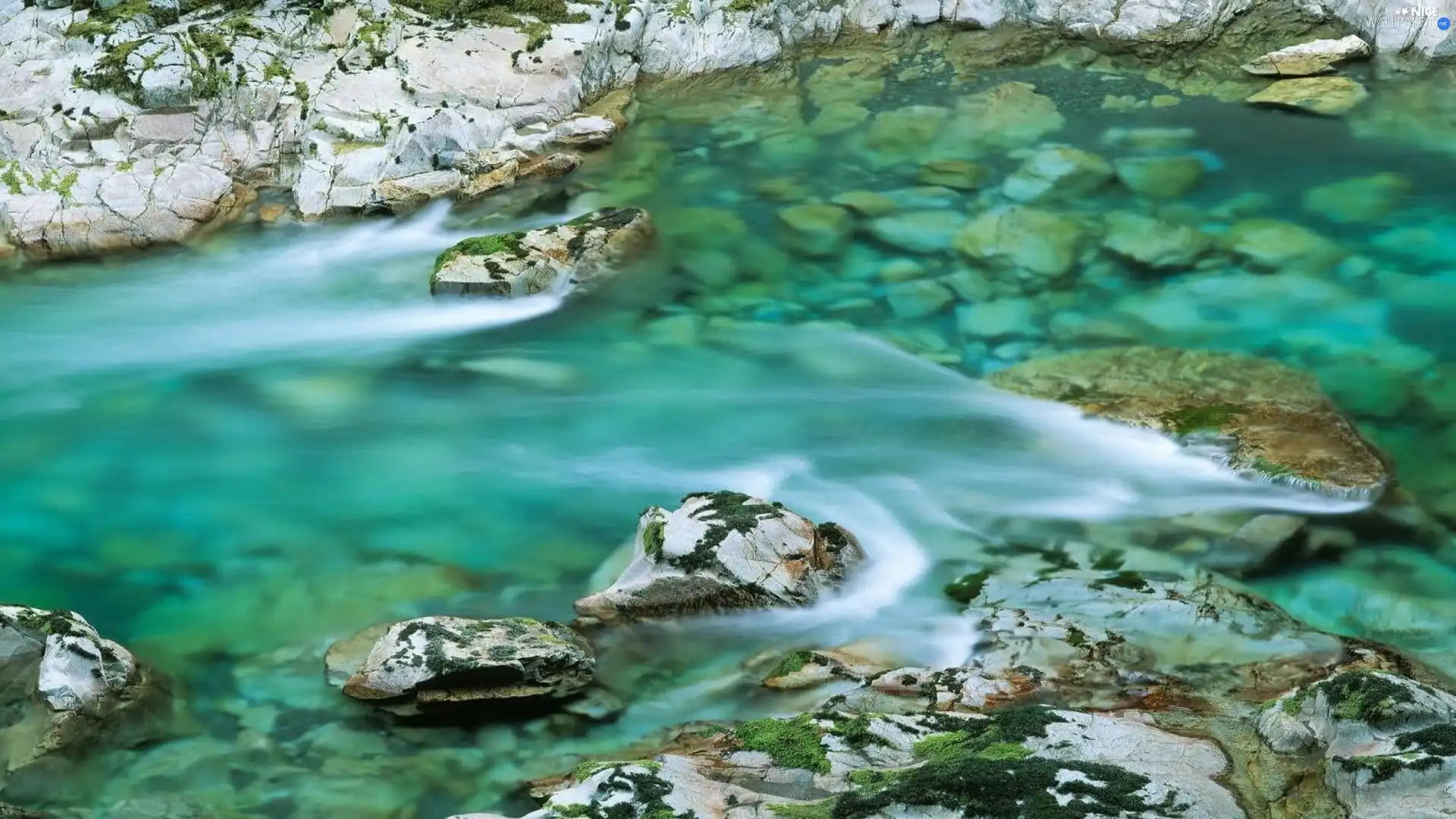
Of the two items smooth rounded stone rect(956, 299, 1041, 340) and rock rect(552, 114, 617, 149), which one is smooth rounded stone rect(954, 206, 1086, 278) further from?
rock rect(552, 114, 617, 149)

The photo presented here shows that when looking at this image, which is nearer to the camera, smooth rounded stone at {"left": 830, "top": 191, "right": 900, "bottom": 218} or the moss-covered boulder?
the moss-covered boulder

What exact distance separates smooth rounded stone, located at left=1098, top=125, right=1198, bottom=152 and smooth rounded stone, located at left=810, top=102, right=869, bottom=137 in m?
2.33

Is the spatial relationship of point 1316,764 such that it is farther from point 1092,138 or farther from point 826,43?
point 826,43

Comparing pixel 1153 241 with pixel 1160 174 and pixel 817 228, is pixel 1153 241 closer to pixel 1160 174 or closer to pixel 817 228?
pixel 1160 174

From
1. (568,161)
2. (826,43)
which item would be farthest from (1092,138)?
(568,161)

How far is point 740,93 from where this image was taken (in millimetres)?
13609

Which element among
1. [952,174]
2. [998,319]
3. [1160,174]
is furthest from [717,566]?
[1160,174]

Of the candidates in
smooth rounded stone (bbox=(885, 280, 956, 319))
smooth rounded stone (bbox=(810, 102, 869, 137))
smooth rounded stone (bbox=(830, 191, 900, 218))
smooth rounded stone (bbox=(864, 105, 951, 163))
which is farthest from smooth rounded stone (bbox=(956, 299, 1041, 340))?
smooth rounded stone (bbox=(810, 102, 869, 137))

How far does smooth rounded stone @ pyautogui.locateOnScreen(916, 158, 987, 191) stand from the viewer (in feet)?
38.0

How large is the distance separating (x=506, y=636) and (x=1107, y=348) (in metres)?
5.01

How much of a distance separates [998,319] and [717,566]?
4.07 meters

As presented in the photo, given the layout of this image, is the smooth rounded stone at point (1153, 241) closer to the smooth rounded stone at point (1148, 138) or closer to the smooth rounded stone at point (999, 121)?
the smooth rounded stone at point (1148, 138)

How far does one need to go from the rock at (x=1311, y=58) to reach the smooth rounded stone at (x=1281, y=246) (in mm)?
3085

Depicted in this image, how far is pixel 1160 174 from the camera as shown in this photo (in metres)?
11.4
